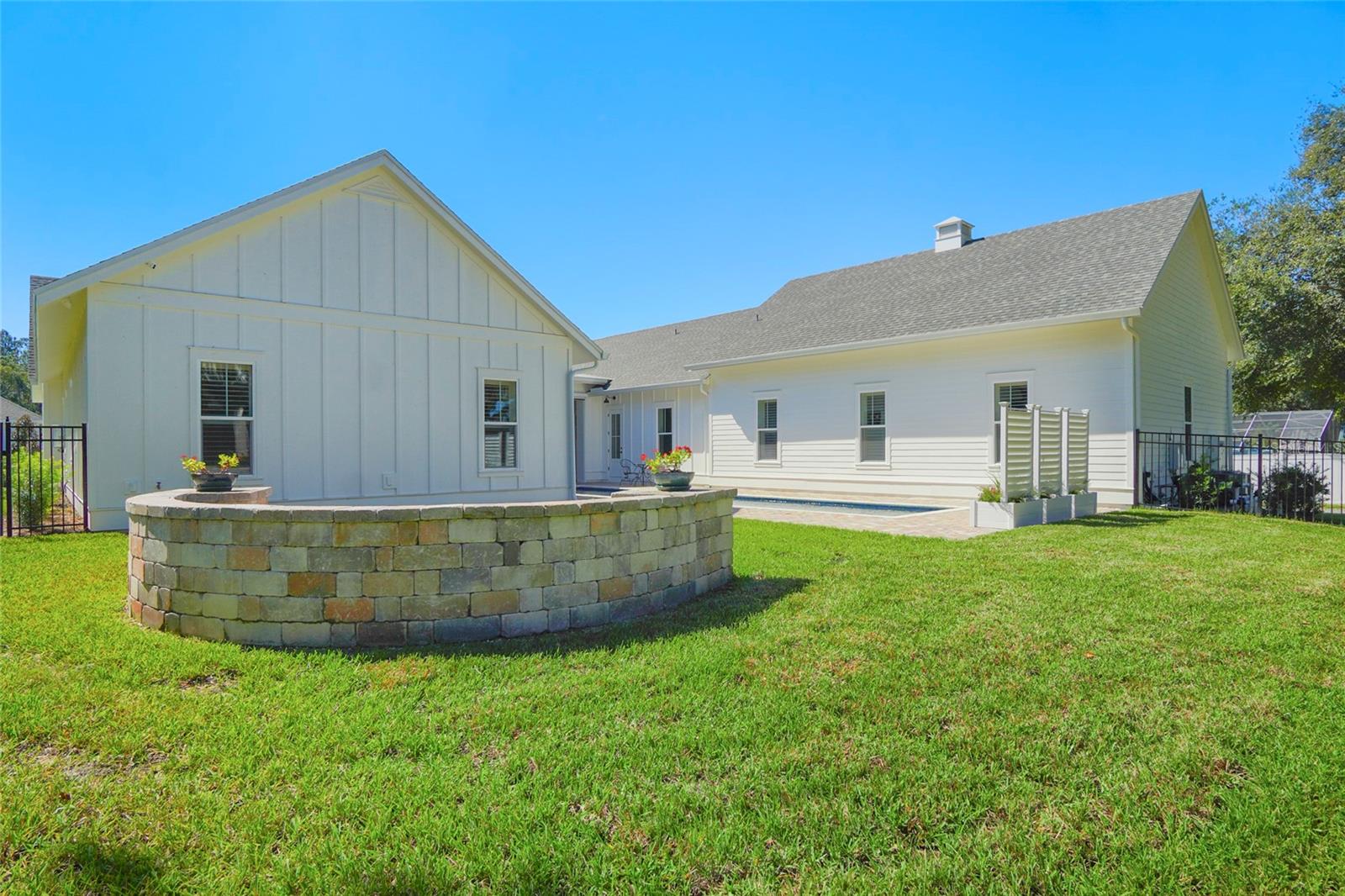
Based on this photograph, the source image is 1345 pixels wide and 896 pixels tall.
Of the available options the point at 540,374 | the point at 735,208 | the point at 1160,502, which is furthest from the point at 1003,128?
the point at 540,374

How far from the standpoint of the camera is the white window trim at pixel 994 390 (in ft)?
42.5

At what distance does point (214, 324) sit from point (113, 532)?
3005 millimetres

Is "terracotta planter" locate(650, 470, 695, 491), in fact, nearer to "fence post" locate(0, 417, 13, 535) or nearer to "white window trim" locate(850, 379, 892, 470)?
"fence post" locate(0, 417, 13, 535)

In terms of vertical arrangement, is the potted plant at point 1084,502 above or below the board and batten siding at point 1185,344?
below

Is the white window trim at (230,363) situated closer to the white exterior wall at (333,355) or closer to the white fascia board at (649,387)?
the white exterior wall at (333,355)

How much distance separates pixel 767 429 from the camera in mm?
17641

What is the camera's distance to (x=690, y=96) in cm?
1228

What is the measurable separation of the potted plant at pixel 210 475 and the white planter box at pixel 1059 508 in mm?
11475

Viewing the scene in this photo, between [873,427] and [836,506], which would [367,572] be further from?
[873,427]

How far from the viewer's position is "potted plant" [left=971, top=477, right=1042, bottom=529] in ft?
33.0

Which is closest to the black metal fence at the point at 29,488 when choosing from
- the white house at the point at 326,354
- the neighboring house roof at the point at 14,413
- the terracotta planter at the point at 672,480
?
the white house at the point at 326,354

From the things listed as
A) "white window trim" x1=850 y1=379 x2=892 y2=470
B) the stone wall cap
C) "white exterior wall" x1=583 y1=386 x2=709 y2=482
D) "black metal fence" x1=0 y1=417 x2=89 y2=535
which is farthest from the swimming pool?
"black metal fence" x1=0 y1=417 x2=89 y2=535

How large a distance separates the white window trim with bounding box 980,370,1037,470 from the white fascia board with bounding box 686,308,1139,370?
2.78ft

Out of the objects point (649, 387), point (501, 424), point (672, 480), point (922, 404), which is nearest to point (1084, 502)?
point (922, 404)
